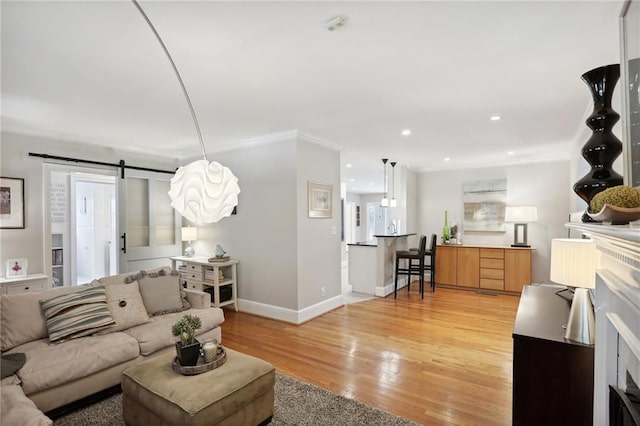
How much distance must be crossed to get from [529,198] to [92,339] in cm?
664

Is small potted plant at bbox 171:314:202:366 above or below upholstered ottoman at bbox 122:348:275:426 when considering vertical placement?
above

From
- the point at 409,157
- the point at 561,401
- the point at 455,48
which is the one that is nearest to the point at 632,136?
the point at 455,48

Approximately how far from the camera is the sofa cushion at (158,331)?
2.62 meters

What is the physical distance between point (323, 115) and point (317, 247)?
184cm

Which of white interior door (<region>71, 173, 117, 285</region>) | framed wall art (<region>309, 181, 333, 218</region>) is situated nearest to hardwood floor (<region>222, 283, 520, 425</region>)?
framed wall art (<region>309, 181, 333, 218</region>)

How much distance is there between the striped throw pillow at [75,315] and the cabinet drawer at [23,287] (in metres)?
1.61

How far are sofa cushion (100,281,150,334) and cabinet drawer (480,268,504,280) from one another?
538 cm

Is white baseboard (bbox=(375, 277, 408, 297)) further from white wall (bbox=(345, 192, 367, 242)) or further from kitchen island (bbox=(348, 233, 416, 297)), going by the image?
white wall (bbox=(345, 192, 367, 242))

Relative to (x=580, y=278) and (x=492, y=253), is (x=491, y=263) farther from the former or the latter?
(x=580, y=278)

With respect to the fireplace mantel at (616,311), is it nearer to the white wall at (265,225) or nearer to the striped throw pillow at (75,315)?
the white wall at (265,225)

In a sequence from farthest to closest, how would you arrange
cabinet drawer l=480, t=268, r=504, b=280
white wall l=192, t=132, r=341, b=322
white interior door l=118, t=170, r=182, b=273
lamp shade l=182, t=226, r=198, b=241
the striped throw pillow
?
1. cabinet drawer l=480, t=268, r=504, b=280
2. lamp shade l=182, t=226, r=198, b=241
3. white interior door l=118, t=170, r=182, b=273
4. white wall l=192, t=132, r=341, b=322
5. the striped throw pillow

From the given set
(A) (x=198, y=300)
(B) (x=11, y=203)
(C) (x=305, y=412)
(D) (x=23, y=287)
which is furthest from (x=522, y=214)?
(B) (x=11, y=203)

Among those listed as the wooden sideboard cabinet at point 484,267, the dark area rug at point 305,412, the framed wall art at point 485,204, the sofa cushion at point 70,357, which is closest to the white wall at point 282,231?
the dark area rug at point 305,412

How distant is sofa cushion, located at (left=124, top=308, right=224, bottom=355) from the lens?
103 inches
